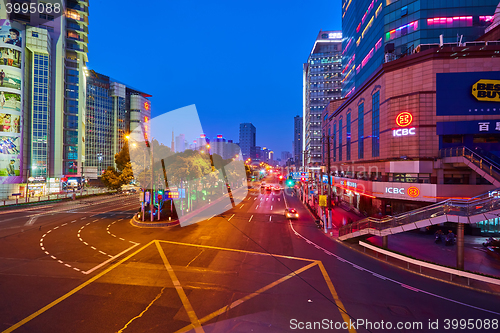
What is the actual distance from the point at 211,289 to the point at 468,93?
29.4m

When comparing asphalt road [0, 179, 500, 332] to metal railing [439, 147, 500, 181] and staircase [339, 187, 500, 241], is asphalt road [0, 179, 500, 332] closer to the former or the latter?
staircase [339, 187, 500, 241]

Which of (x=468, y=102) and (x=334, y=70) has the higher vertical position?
(x=334, y=70)

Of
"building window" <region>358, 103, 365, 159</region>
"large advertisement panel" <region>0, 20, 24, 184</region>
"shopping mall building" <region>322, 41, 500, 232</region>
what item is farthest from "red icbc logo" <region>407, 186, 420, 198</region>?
"large advertisement panel" <region>0, 20, 24, 184</region>

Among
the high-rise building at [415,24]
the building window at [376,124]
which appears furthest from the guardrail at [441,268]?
the high-rise building at [415,24]

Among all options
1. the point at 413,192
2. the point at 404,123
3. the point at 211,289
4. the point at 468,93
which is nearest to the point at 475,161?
the point at 413,192

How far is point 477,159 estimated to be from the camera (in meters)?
20.3

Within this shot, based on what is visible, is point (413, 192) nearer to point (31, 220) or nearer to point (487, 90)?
point (487, 90)

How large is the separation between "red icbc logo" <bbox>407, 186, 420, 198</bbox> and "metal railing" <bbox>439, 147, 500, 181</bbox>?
4.42 meters

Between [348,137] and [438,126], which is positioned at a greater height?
[348,137]

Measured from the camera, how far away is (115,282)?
37.3 ft

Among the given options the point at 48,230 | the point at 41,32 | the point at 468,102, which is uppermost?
the point at 41,32

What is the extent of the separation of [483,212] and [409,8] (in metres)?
33.9

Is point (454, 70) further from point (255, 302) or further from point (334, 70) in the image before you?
point (334, 70)

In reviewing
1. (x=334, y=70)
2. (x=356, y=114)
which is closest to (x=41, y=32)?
(x=356, y=114)
